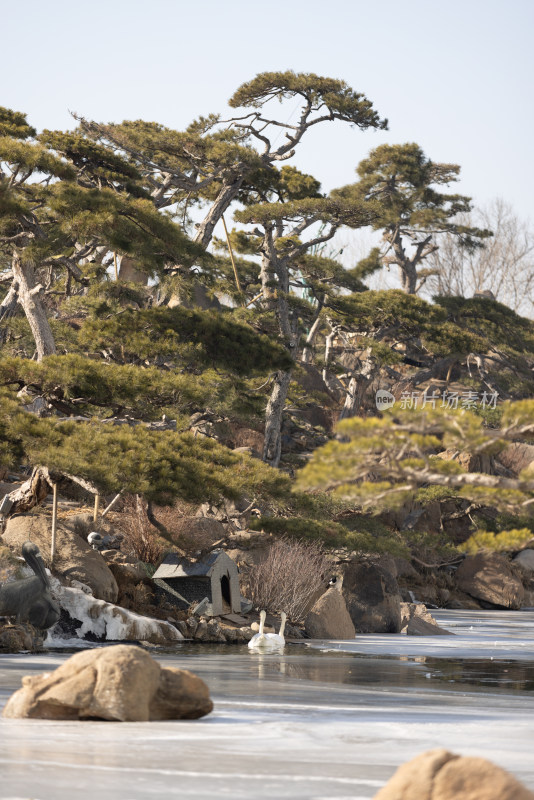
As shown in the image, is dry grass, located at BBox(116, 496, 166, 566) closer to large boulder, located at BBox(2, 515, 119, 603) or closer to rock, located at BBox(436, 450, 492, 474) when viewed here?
large boulder, located at BBox(2, 515, 119, 603)

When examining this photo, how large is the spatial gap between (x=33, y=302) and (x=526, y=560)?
18.7 metres

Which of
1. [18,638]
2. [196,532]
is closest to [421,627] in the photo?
[196,532]

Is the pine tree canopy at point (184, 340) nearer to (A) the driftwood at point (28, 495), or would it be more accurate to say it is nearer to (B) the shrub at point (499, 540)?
(A) the driftwood at point (28, 495)

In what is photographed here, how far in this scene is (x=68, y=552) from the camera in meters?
14.4

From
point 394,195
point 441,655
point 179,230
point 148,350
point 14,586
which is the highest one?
point 394,195

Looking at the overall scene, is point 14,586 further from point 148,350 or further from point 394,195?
point 394,195

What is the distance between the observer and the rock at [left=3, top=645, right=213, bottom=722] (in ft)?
22.5

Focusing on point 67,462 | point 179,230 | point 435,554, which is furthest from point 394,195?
point 67,462

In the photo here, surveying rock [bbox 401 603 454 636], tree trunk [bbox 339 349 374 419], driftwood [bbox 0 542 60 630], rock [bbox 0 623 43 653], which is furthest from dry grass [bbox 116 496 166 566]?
tree trunk [bbox 339 349 374 419]

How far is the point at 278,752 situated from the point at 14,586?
7395 mm

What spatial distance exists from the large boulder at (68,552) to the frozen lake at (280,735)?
2504 mm

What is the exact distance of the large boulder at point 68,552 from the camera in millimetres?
14242

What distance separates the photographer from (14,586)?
12.6 meters

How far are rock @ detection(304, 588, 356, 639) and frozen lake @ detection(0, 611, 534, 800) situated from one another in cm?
463
